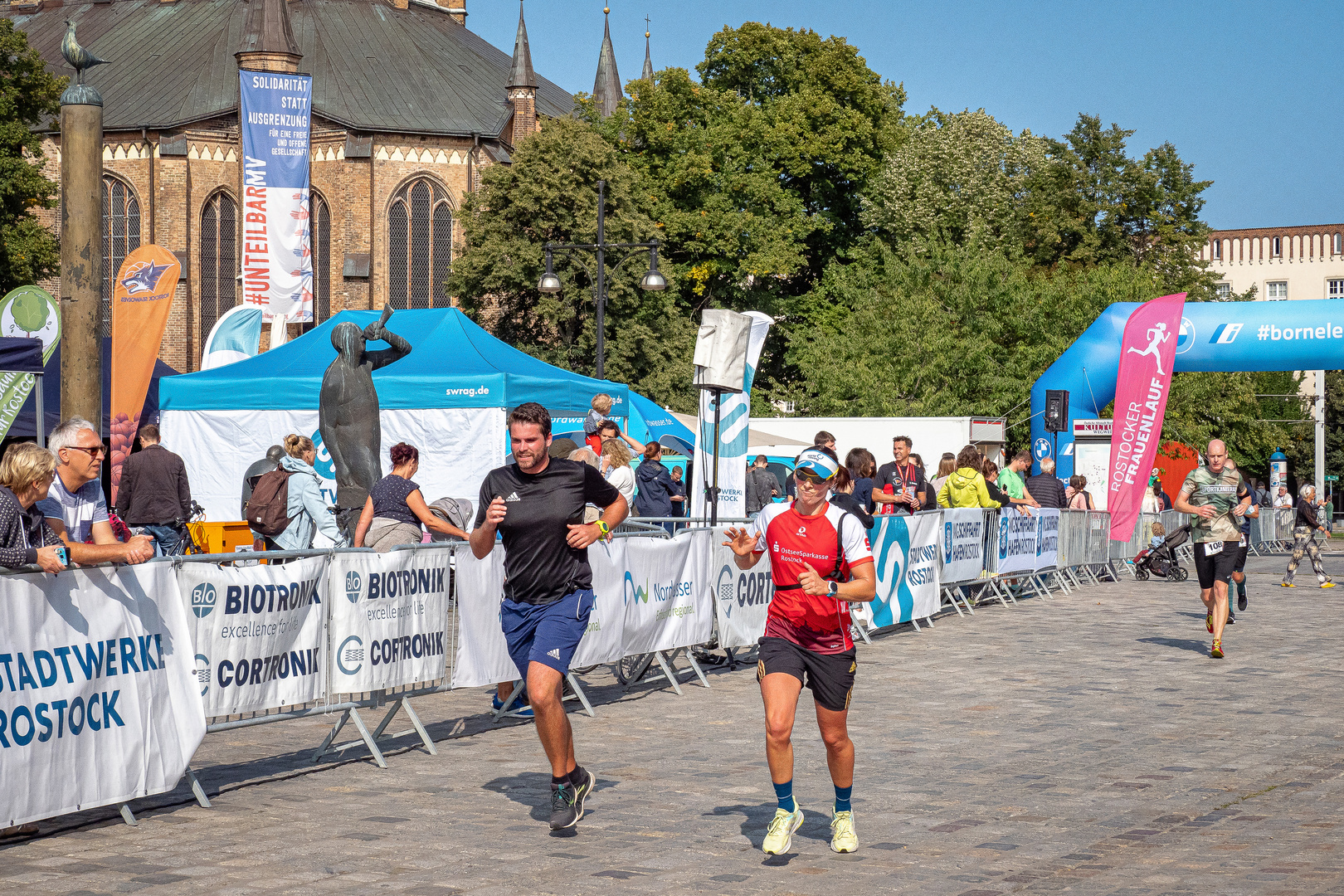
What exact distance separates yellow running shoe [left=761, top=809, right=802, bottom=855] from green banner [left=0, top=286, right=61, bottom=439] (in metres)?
10.2

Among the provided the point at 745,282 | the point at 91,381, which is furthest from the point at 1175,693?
the point at 745,282

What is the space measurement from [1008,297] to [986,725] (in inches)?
1320

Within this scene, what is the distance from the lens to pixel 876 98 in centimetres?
5066

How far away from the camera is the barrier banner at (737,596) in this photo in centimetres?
1139

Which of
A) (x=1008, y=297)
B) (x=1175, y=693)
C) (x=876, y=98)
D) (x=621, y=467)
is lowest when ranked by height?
(x=1175, y=693)

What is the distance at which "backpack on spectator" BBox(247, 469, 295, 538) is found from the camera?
559 inches

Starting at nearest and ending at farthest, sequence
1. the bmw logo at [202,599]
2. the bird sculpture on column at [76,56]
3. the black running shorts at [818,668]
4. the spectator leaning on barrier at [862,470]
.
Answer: the black running shorts at [818,668] < the bmw logo at [202,599] < the spectator leaning on barrier at [862,470] < the bird sculpture on column at [76,56]

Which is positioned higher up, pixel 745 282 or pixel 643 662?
pixel 745 282

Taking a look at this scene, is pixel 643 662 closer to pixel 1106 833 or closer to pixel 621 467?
pixel 621 467

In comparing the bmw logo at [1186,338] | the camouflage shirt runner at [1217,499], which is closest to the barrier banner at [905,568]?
the camouflage shirt runner at [1217,499]

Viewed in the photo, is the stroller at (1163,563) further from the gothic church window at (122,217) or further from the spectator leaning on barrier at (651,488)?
the gothic church window at (122,217)

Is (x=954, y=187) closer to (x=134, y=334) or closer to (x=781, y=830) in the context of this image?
(x=134, y=334)

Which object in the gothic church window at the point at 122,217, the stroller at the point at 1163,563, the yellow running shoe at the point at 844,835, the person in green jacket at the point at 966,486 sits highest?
the gothic church window at the point at 122,217

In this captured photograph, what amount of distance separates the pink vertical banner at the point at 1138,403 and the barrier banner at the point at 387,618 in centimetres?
1199
